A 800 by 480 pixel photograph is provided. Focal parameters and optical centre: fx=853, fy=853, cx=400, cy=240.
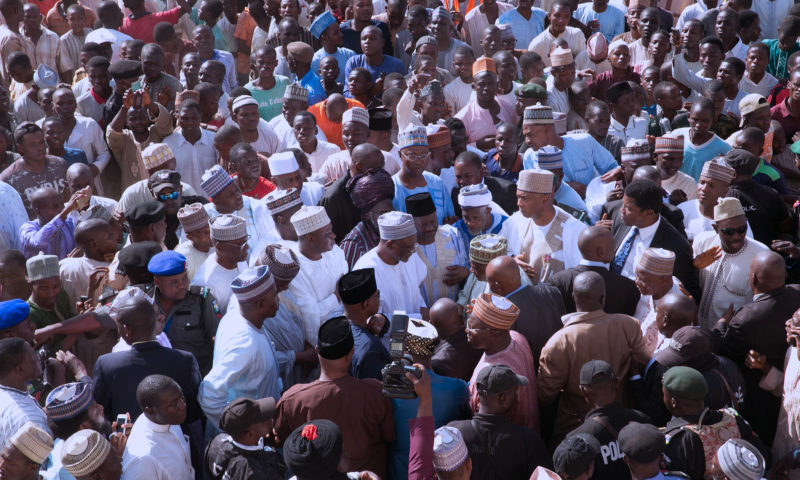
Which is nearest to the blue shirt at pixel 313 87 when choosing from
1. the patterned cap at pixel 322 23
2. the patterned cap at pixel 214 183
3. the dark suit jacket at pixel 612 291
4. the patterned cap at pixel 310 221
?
the patterned cap at pixel 322 23

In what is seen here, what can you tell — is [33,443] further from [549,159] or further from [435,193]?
[549,159]

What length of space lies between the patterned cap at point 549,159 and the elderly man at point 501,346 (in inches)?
94.2

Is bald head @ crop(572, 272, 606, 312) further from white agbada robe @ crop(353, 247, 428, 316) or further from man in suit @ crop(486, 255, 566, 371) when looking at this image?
white agbada robe @ crop(353, 247, 428, 316)

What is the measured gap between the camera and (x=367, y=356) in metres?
4.91

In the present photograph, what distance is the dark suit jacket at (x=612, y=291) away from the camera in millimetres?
5645

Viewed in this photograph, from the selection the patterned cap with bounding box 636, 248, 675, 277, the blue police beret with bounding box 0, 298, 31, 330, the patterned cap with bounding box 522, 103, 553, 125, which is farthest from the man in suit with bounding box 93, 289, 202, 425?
the patterned cap with bounding box 522, 103, 553, 125

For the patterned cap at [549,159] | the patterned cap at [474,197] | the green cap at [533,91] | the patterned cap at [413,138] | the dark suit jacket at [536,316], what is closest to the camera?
the dark suit jacket at [536,316]

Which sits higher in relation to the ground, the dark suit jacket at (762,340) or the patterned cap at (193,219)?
the patterned cap at (193,219)

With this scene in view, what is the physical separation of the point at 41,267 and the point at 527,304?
311 centimetres

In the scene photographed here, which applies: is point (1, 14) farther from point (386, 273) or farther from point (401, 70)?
point (386, 273)

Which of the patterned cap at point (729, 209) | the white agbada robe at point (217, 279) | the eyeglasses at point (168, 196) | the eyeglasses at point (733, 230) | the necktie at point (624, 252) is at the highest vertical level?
the patterned cap at point (729, 209)

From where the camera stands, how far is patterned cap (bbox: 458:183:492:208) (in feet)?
21.1

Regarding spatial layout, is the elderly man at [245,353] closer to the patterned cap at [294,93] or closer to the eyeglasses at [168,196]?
the eyeglasses at [168,196]

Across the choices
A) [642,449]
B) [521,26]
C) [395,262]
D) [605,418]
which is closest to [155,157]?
[395,262]
